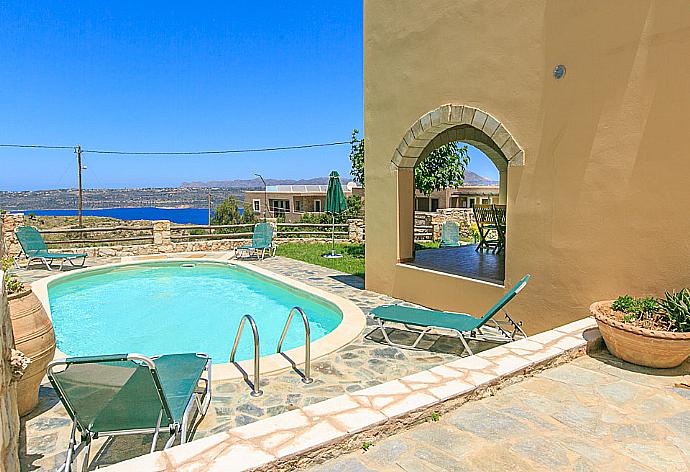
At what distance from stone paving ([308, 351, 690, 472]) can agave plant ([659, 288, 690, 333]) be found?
50 cm

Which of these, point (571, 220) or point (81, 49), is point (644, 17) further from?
point (81, 49)

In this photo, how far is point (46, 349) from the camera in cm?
380

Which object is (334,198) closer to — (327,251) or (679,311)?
(327,251)

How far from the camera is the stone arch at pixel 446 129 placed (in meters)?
6.25

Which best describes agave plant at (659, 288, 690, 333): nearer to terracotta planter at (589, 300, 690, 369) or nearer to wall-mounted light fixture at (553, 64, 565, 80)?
terracotta planter at (589, 300, 690, 369)

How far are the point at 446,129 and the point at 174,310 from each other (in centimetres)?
707

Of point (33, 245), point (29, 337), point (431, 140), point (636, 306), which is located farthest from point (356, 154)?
point (29, 337)

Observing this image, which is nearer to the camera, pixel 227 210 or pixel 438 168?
pixel 438 168

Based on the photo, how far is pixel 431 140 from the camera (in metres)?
8.30

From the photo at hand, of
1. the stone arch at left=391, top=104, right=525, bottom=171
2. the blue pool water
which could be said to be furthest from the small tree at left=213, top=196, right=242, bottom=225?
the stone arch at left=391, top=104, right=525, bottom=171

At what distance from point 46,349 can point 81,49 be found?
3709 centimetres

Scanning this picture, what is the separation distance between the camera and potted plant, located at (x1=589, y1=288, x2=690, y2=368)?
3906 millimetres

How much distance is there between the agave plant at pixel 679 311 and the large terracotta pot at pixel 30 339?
5.95m

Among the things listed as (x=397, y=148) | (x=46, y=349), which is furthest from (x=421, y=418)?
(x=397, y=148)
